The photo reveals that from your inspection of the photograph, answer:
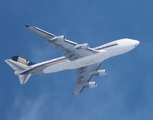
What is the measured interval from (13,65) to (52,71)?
12470 millimetres

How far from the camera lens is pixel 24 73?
111 meters

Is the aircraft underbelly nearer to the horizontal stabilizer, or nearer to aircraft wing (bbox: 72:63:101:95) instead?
the horizontal stabilizer

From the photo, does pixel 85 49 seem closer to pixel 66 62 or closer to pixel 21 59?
pixel 66 62

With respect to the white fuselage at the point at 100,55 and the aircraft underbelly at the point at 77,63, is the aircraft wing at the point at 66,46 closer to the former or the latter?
the aircraft underbelly at the point at 77,63

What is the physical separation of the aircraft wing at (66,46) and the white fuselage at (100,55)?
146 centimetres

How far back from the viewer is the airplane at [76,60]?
9871cm

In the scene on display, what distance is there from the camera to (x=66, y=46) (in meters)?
100

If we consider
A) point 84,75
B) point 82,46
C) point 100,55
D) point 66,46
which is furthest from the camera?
point 84,75

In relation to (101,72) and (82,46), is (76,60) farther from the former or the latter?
(101,72)

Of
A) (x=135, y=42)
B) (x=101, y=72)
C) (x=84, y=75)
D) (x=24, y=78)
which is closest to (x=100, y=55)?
(x=135, y=42)

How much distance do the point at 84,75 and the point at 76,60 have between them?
1297 cm

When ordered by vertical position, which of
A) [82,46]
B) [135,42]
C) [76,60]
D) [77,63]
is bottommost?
[77,63]

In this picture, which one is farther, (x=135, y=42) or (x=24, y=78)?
(x=24, y=78)

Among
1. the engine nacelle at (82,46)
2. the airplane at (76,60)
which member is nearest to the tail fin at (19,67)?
the airplane at (76,60)
